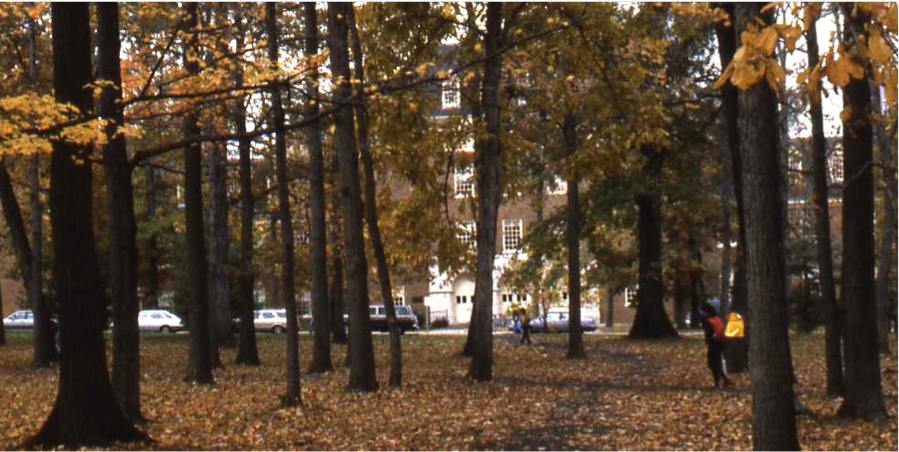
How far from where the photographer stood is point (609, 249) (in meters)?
51.9

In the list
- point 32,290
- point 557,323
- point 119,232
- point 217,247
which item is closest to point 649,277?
point 217,247

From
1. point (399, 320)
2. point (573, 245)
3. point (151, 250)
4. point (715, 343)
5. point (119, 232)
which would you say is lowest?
point (399, 320)

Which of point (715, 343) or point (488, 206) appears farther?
point (488, 206)

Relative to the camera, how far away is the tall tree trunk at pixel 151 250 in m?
51.4

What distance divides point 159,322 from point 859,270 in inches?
2305

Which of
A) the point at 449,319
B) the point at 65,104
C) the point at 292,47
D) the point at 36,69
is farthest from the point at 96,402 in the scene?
the point at 449,319

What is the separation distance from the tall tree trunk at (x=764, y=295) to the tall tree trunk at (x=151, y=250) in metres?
43.3

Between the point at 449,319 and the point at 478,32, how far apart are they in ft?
194

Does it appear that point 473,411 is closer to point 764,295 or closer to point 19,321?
point 764,295

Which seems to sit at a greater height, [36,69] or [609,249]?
[36,69]

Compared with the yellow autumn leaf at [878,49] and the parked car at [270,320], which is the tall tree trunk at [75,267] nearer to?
the yellow autumn leaf at [878,49]

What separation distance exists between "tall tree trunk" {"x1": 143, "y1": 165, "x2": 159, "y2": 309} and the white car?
21.7 metres

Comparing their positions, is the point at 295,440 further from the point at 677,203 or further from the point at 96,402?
the point at 677,203

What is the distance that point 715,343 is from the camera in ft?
68.6
